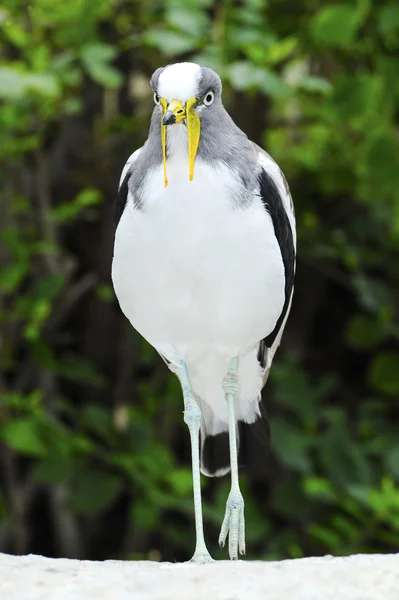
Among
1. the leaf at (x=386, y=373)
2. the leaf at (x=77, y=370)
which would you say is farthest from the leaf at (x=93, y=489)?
the leaf at (x=386, y=373)

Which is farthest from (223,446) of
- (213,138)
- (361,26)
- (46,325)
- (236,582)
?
(361,26)

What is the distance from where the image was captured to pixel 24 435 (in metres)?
3.14

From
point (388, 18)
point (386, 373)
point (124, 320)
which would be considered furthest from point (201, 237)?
point (124, 320)

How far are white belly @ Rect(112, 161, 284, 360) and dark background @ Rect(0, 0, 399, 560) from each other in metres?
1.11

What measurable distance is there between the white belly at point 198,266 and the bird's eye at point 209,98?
12 cm

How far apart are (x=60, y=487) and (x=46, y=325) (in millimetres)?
704

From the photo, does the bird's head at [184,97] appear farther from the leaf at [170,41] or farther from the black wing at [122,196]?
the leaf at [170,41]

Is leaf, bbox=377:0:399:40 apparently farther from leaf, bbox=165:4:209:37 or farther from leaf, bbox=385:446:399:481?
leaf, bbox=385:446:399:481

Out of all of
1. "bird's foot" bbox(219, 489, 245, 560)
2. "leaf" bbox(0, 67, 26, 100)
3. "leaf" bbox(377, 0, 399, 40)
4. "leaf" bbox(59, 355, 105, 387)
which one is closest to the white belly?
"bird's foot" bbox(219, 489, 245, 560)

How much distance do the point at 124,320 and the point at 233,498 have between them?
207cm

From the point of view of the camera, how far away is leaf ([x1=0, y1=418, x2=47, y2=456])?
10.3ft

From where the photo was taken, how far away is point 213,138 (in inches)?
70.7

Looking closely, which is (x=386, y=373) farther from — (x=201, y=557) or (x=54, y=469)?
(x=201, y=557)

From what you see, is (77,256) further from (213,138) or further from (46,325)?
(213,138)
